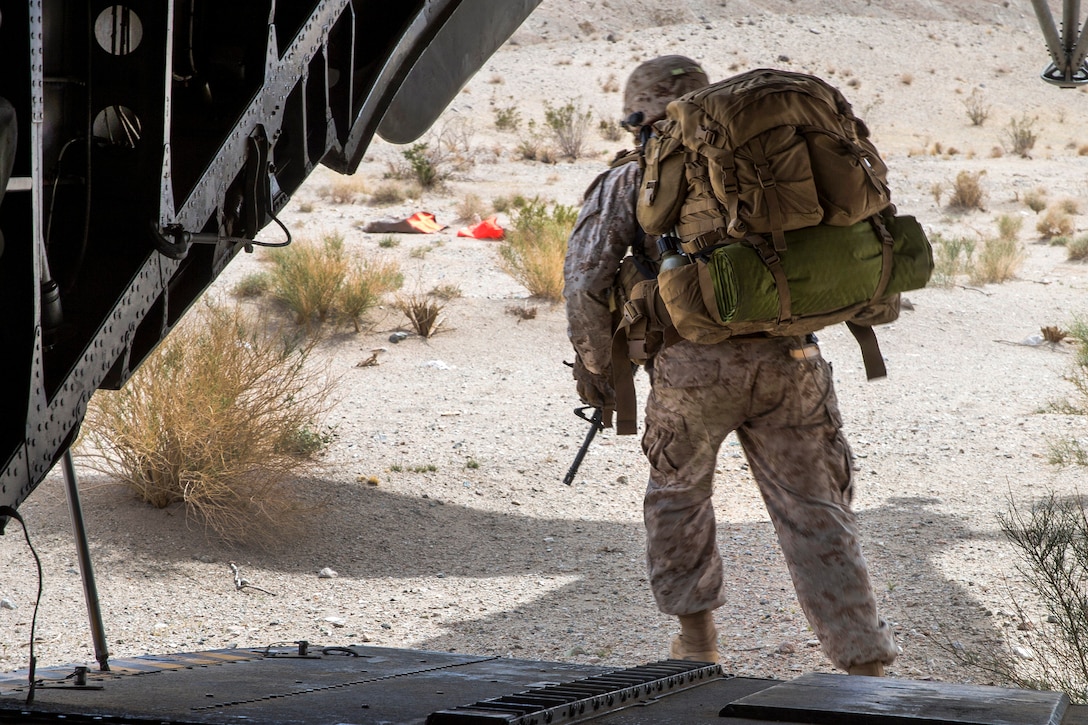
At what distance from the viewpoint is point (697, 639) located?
3.96 m

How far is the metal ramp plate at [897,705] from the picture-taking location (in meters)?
1.98

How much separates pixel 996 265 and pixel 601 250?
12805 millimetres

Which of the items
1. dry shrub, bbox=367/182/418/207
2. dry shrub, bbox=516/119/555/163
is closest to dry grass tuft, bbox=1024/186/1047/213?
dry shrub, bbox=516/119/555/163

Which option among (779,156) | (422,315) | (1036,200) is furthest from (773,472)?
(1036,200)

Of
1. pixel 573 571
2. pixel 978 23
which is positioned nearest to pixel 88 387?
pixel 573 571

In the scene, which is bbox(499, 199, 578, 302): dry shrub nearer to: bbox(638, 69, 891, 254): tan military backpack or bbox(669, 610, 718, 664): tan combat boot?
bbox(669, 610, 718, 664): tan combat boot

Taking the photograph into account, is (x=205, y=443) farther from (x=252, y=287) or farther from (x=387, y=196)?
(x=387, y=196)

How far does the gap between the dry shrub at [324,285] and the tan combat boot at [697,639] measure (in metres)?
8.08

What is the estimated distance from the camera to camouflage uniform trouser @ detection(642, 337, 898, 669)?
3.60 m

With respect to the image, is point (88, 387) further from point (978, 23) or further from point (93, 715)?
point (978, 23)

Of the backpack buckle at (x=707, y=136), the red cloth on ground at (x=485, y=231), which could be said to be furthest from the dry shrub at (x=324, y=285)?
the backpack buckle at (x=707, y=136)

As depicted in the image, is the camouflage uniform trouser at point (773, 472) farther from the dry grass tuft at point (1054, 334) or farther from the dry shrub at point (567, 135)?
the dry shrub at point (567, 135)

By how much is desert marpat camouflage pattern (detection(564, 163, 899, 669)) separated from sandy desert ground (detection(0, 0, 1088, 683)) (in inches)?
36.7

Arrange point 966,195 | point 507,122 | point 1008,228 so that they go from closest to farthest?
point 1008,228, point 966,195, point 507,122
